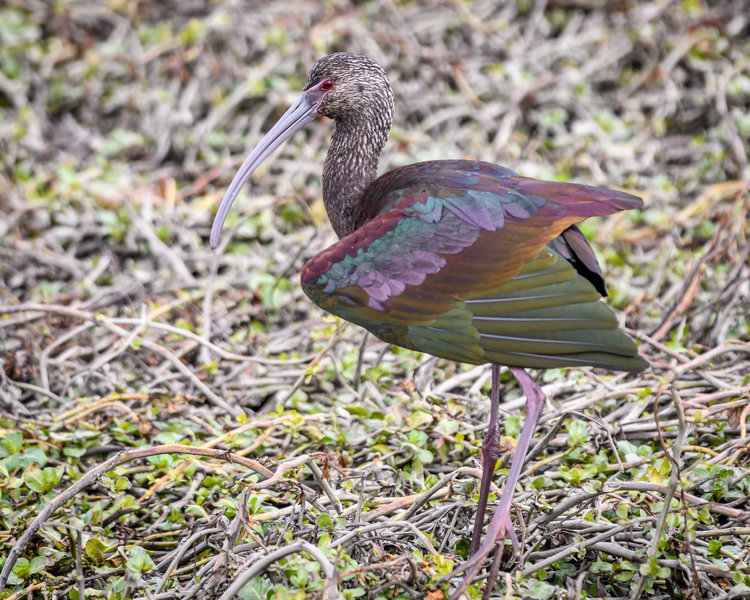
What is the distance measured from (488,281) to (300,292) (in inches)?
94.2

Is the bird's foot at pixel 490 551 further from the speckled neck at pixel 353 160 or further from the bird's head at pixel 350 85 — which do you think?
the bird's head at pixel 350 85

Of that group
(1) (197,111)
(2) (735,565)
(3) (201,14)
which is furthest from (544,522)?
(3) (201,14)

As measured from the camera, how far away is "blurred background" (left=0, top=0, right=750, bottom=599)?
3688 millimetres

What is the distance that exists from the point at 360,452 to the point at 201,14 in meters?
5.20

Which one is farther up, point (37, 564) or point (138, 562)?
point (138, 562)

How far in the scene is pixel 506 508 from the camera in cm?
340

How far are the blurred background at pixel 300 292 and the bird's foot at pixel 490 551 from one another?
117mm

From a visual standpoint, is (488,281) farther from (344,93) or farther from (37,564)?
(37,564)

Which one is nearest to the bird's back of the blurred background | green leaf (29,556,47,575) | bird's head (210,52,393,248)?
the blurred background

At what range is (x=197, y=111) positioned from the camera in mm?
7605

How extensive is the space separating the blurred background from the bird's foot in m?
0.12

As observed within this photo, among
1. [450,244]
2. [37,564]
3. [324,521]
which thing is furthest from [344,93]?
[37,564]

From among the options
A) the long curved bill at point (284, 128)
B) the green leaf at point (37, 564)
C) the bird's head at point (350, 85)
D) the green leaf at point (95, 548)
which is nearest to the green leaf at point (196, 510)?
the green leaf at point (95, 548)

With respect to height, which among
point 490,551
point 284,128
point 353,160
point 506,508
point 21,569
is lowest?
point 21,569
